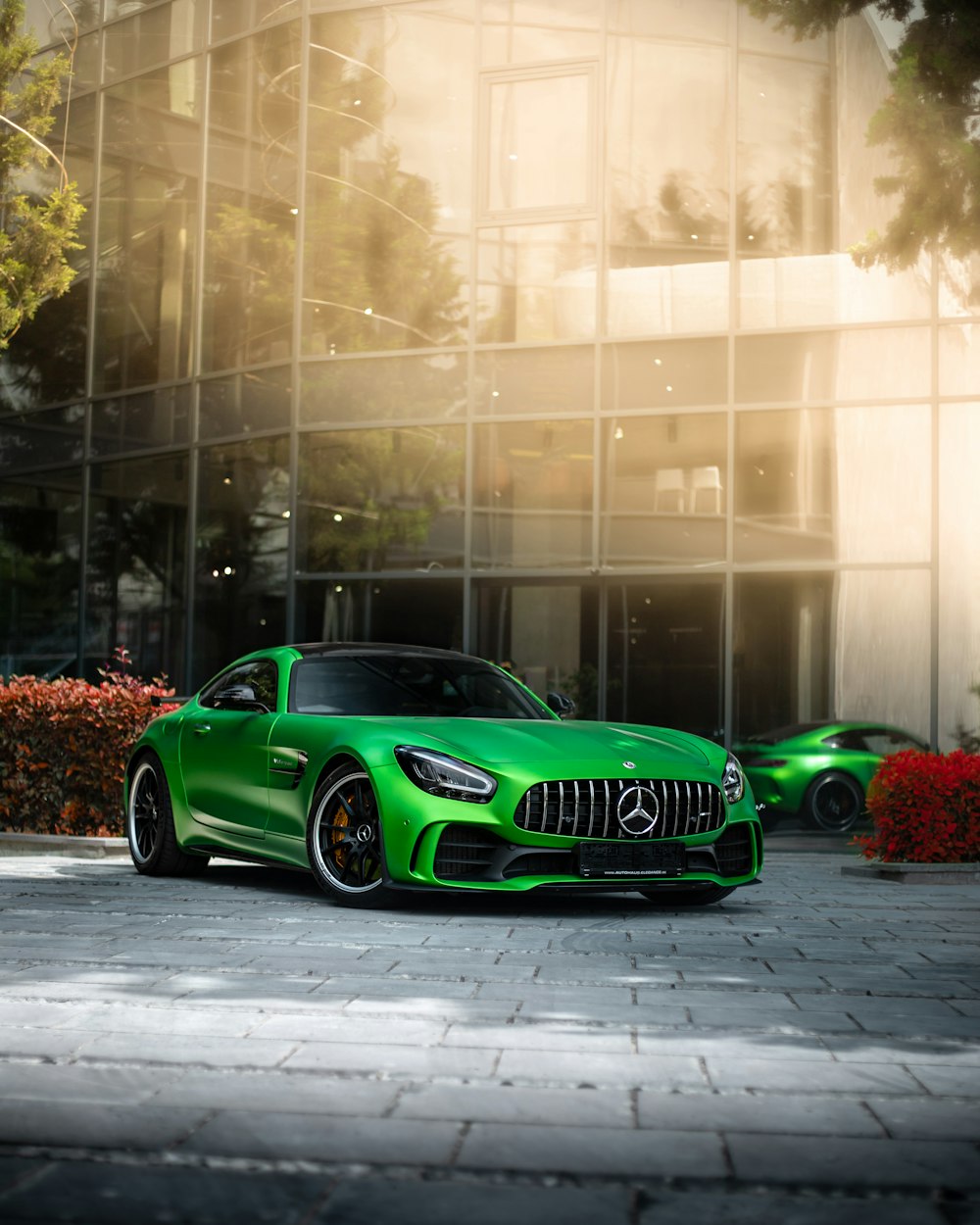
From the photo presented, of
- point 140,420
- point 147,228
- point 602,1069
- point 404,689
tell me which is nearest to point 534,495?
point 140,420

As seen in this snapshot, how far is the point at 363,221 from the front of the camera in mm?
18812

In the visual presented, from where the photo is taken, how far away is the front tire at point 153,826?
10.4 m

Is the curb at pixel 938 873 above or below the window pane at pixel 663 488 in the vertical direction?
below

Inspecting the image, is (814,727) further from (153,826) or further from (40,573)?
(40,573)

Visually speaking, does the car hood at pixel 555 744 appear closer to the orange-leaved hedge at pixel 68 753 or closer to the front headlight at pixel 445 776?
the front headlight at pixel 445 776

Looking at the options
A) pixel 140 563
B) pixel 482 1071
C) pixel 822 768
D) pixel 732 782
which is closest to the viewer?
pixel 482 1071

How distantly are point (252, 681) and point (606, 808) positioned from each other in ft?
9.27

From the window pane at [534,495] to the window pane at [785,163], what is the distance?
8.90 ft

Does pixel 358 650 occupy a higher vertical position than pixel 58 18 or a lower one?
lower

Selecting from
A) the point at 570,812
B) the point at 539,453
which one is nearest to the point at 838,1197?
the point at 570,812

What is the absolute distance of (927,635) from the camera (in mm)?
16453

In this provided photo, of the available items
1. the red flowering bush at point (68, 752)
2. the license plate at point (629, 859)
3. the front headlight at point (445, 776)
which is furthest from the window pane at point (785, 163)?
the front headlight at point (445, 776)

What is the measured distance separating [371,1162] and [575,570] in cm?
1411

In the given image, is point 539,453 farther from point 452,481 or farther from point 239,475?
point 239,475
